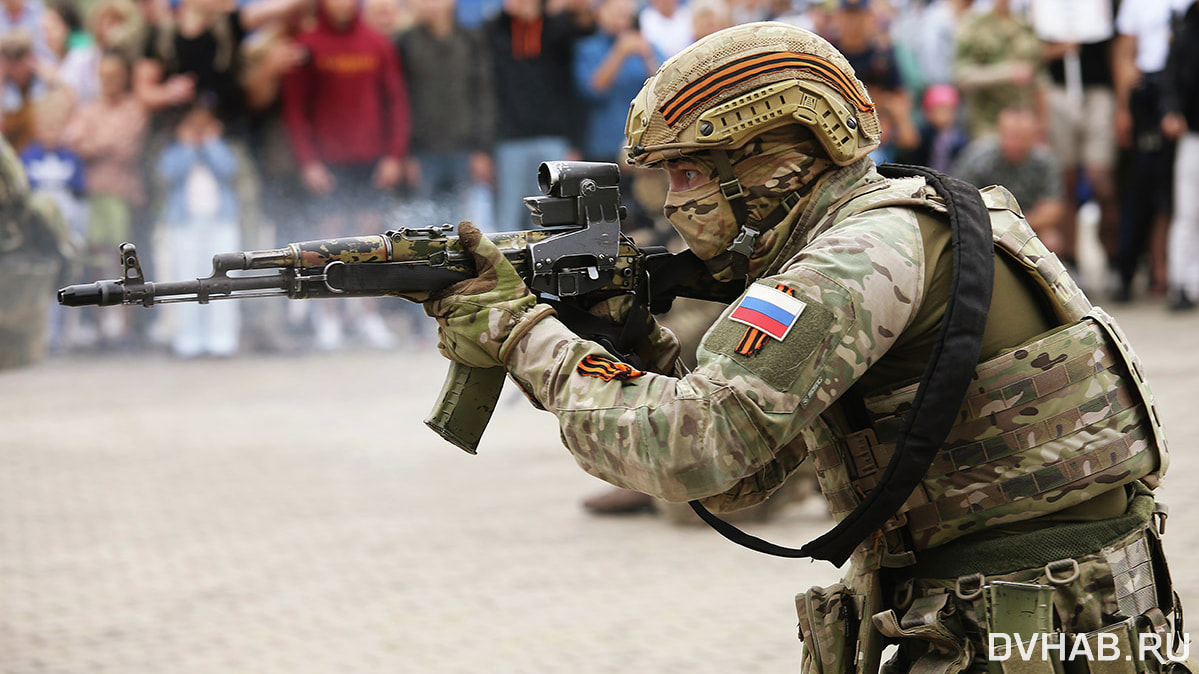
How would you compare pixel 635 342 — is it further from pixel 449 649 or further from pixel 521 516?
pixel 521 516

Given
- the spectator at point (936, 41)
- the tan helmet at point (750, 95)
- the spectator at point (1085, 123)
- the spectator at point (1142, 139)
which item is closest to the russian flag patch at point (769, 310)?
the tan helmet at point (750, 95)

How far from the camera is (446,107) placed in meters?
12.9

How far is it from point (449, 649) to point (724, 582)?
1314mm

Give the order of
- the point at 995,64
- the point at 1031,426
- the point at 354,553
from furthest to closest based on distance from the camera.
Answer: the point at 995,64 → the point at 354,553 → the point at 1031,426

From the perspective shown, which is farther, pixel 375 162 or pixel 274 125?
pixel 375 162

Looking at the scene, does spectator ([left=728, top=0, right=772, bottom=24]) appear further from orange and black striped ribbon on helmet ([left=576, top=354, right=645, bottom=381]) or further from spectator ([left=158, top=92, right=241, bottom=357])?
orange and black striped ribbon on helmet ([left=576, top=354, right=645, bottom=381])

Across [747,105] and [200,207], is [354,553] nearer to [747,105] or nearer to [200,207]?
[747,105]

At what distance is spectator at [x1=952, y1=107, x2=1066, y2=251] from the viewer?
12398 mm

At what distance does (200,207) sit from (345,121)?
140 centimetres

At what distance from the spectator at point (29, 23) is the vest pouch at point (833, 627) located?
10.2 m

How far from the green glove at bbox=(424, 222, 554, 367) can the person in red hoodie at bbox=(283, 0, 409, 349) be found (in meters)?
9.54

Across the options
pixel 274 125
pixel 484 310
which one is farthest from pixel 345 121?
pixel 484 310

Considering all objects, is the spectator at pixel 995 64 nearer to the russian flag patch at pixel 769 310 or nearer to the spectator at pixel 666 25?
the spectator at pixel 666 25

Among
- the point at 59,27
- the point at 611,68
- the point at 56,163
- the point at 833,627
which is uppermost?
the point at 59,27
